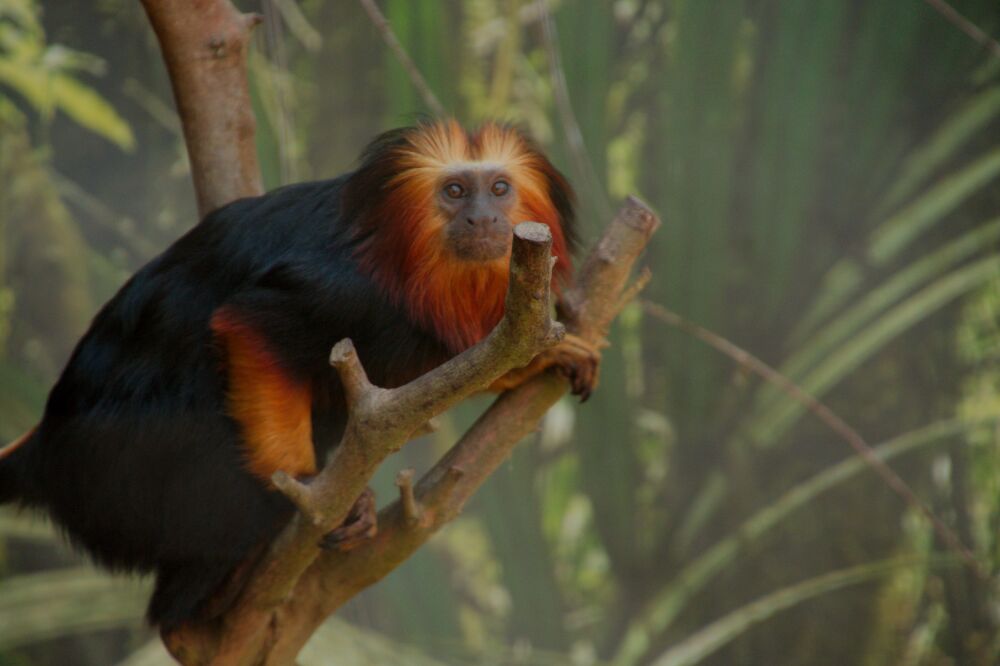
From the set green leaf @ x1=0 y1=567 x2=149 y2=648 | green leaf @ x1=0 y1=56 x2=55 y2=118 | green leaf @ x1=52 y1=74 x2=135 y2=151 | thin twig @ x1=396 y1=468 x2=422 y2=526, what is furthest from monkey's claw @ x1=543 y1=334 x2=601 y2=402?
green leaf @ x1=0 y1=56 x2=55 y2=118

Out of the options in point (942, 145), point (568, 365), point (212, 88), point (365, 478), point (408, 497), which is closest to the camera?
point (365, 478)

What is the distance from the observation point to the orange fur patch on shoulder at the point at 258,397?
1.71 metres

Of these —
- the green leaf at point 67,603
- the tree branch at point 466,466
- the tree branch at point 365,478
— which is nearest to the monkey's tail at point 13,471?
the tree branch at point 365,478

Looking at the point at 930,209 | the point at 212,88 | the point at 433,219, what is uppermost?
the point at 212,88

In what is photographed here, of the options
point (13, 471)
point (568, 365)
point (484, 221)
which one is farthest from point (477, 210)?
point (13, 471)

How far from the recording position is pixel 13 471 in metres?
1.96

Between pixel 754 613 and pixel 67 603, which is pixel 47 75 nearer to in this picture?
pixel 67 603

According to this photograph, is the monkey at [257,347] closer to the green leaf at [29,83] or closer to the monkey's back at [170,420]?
the monkey's back at [170,420]

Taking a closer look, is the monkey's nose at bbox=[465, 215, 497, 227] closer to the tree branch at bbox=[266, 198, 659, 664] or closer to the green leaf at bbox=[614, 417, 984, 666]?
the tree branch at bbox=[266, 198, 659, 664]

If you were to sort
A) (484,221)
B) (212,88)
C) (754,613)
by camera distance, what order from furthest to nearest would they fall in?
(754,613) → (212,88) → (484,221)

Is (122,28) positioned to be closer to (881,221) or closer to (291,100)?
(291,100)

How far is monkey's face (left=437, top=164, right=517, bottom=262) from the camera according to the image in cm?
Result: 180

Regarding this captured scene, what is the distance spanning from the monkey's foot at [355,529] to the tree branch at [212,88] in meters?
0.74

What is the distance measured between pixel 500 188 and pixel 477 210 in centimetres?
10
